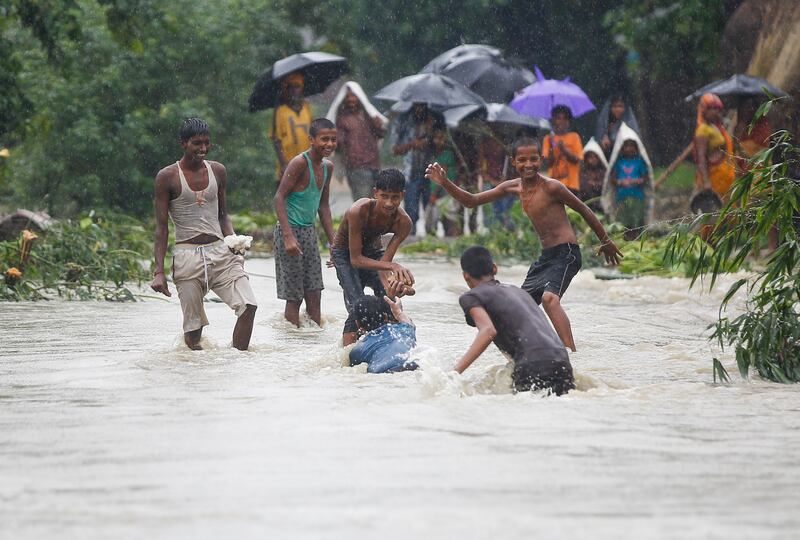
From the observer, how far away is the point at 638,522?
15.1 feet

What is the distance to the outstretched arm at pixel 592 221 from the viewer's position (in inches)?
343

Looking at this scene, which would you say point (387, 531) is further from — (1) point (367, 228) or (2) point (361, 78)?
(2) point (361, 78)

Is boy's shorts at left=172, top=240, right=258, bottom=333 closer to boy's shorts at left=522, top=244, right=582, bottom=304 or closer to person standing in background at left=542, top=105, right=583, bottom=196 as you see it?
boy's shorts at left=522, top=244, right=582, bottom=304

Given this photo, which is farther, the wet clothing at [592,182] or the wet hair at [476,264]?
the wet clothing at [592,182]

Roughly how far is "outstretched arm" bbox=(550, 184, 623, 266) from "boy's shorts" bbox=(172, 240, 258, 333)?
2.09m

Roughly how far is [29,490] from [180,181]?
3900 mm

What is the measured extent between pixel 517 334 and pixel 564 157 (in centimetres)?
1007

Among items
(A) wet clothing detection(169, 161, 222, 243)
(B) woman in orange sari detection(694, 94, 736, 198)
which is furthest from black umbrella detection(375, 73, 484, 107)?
(A) wet clothing detection(169, 161, 222, 243)

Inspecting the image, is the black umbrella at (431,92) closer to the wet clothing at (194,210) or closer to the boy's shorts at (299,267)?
the boy's shorts at (299,267)

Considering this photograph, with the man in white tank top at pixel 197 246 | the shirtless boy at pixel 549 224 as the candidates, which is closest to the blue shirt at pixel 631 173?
the shirtless boy at pixel 549 224

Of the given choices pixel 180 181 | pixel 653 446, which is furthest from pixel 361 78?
pixel 653 446

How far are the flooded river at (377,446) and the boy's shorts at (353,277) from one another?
1.42 feet

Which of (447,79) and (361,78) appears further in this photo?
(361,78)

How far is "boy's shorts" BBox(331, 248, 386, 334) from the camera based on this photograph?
8906mm
